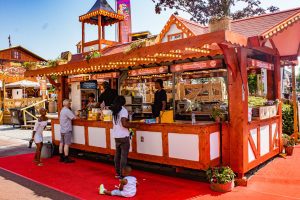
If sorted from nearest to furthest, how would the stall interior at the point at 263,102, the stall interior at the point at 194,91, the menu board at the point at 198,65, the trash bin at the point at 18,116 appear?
the stall interior at the point at 263,102 < the menu board at the point at 198,65 < the stall interior at the point at 194,91 < the trash bin at the point at 18,116

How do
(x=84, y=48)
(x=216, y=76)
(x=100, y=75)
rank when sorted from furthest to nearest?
(x=84, y=48) → (x=100, y=75) → (x=216, y=76)

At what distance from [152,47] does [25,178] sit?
433cm

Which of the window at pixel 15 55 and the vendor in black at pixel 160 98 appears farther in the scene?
the window at pixel 15 55

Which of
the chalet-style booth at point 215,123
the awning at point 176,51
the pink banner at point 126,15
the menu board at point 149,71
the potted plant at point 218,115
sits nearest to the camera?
the awning at point 176,51

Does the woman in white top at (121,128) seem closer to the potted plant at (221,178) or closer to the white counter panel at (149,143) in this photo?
the white counter panel at (149,143)

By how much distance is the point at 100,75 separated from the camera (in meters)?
10.8

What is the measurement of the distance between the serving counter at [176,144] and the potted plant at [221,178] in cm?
28

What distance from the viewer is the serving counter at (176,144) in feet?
20.4

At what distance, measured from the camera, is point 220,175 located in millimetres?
5859

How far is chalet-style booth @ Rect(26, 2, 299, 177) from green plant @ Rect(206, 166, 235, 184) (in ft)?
0.82

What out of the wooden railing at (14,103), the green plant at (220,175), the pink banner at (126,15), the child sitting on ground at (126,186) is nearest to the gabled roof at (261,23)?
the green plant at (220,175)

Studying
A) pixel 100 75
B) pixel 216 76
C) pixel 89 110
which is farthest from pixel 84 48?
pixel 216 76

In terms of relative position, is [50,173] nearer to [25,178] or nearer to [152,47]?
[25,178]

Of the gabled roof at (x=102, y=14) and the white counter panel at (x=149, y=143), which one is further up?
the gabled roof at (x=102, y=14)
